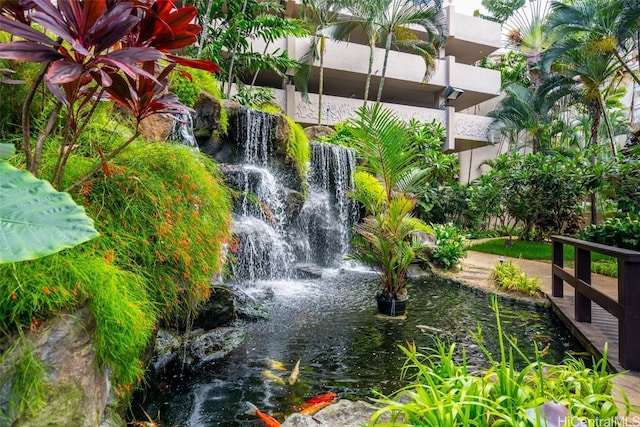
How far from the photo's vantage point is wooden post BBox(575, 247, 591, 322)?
393 cm

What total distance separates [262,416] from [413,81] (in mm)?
15886

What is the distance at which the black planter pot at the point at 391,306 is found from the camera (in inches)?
183

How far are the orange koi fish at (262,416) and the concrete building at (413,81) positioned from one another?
1227 cm

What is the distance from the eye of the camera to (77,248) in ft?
6.69

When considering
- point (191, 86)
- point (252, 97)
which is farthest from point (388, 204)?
point (252, 97)

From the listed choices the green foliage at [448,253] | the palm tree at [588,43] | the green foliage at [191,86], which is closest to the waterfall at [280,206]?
the green foliage at [191,86]

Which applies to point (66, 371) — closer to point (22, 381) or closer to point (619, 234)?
point (22, 381)

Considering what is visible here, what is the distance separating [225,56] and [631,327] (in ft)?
41.5

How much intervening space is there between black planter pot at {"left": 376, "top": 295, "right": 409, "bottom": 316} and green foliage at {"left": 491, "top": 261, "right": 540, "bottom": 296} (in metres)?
2.26

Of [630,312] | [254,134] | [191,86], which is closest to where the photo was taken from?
[630,312]

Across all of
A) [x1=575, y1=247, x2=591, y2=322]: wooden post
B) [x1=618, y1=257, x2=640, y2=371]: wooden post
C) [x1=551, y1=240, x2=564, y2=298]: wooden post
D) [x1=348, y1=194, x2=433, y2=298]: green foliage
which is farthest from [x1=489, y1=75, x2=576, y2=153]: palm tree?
[x1=618, y1=257, x2=640, y2=371]: wooden post

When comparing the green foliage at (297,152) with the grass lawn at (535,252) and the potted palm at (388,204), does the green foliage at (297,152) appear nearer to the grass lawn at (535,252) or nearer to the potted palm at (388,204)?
the potted palm at (388,204)

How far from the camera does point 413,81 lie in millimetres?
16047

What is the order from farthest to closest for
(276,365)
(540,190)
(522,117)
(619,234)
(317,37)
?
(522,117) < (317,37) < (540,190) < (619,234) < (276,365)
